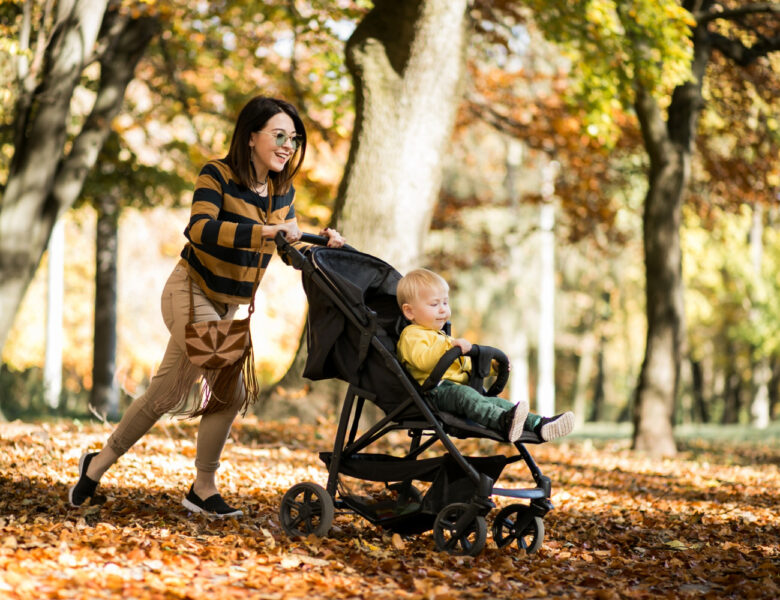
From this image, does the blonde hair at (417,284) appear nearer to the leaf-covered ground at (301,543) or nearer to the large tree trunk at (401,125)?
the leaf-covered ground at (301,543)

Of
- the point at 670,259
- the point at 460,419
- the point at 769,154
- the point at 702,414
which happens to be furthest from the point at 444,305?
the point at 702,414

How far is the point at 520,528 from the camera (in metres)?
4.45

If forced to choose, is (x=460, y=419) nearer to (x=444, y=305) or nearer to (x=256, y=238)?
(x=444, y=305)

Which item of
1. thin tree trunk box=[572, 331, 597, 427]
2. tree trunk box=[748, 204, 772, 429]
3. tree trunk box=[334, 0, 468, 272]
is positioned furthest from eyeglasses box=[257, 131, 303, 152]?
thin tree trunk box=[572, 331, 597, 427]

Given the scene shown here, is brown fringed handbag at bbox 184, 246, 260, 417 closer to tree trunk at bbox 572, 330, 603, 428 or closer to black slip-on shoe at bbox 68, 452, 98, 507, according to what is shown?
black slip-on shoe at bbox 68, 452, 98, 507

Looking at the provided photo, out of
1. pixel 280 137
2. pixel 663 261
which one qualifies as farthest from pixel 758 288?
pixel 280 137

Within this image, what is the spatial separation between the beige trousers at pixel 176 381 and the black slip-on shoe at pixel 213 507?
160 mm

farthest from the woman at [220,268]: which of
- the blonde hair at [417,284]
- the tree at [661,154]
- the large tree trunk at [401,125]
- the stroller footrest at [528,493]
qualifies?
the tree at [661,154]

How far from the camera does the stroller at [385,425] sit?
420 cm

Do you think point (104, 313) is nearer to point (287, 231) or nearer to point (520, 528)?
point (287, 231)

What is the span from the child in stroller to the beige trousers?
0.98 m

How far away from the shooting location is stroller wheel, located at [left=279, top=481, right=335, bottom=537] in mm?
4410

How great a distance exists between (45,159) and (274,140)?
585 centimetres

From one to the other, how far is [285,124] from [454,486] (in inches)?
75.1
